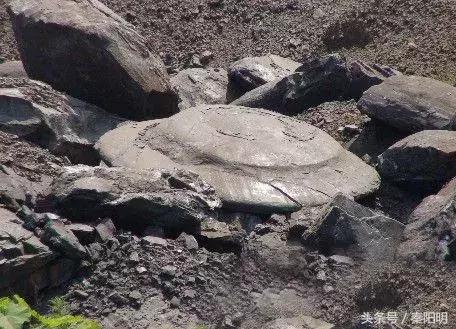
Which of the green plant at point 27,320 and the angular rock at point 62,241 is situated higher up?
the angular rock at point 62,241

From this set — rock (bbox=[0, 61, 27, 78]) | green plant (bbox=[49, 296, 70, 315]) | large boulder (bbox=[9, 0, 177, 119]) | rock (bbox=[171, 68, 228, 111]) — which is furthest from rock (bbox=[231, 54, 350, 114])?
green plant (bbox=[49, 296, 70, 315])

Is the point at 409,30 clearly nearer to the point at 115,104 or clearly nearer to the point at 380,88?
the point at 380,88

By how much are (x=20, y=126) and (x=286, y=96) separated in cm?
218

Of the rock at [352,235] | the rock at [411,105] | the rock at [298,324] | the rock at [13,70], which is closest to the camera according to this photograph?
the rock at [298,324]

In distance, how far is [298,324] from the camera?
13.1ft

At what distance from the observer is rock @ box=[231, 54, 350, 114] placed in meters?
6.81

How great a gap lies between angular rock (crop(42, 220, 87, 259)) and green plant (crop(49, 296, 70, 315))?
0.23m

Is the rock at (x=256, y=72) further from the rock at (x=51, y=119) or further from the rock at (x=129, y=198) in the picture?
the rock at (x=129, y=198)

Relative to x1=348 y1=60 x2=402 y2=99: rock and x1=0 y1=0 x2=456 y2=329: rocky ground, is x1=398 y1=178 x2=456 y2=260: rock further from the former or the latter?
x1=348 y1=60 x2=402 y2=99: rock

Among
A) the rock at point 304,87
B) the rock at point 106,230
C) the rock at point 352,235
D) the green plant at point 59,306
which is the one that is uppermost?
the rock at point 304,87

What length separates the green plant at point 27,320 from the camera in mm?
3578

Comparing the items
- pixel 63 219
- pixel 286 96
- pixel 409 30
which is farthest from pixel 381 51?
pixel 63 219

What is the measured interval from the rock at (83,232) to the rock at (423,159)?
2168mm

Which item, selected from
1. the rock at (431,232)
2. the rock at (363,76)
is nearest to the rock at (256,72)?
the rock at (363,76)
